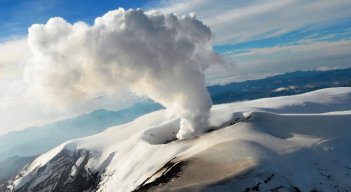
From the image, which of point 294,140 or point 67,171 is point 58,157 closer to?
point 67,171

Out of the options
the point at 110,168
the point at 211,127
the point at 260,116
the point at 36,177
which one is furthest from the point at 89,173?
the point at 260,116

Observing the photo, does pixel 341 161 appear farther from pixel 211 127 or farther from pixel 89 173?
pixel 89 173

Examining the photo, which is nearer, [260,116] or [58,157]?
[260,116]

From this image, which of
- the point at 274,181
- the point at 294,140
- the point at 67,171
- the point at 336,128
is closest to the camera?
the point at 274,181

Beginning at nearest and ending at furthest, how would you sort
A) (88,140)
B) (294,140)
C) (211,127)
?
(294,140), (211,127), (88,140)

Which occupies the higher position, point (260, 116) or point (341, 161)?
point (260, 116)

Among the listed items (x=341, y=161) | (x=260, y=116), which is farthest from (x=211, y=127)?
(x=341, y=161)
